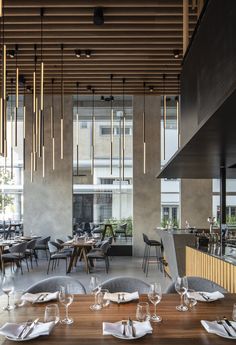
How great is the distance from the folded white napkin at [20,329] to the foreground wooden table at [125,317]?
0.03m

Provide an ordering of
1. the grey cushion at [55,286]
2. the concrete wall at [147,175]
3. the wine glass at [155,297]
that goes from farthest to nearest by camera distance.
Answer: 1. the concrete wall at [147,175]
2. the grey cushion at [55,286]
3. the wine glass at [155,297]

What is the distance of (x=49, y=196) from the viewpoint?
505 inches

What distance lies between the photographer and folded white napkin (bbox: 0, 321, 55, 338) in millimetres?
2197

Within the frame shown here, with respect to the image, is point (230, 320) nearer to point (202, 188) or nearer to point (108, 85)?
point (108, 85)

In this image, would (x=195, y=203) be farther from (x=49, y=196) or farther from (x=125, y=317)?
(x=125, y=317)

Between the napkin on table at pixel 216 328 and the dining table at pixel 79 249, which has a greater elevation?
the napkin on table at pixel 216 328

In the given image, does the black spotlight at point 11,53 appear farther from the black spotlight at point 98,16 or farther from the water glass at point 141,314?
the water glass at point 141,314

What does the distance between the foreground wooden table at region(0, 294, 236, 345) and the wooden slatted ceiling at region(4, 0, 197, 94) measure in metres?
4.20

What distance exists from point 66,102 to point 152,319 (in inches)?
441

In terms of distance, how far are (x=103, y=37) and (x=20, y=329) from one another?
519 cm

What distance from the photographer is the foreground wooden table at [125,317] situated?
214 cm

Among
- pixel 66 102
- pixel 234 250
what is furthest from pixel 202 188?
pixel 234 250

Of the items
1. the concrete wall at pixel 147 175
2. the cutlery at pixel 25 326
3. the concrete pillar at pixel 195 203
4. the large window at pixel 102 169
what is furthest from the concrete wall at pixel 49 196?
the cutlery at pixel 25 326

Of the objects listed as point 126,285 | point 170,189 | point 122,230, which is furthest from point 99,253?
point 126,285
